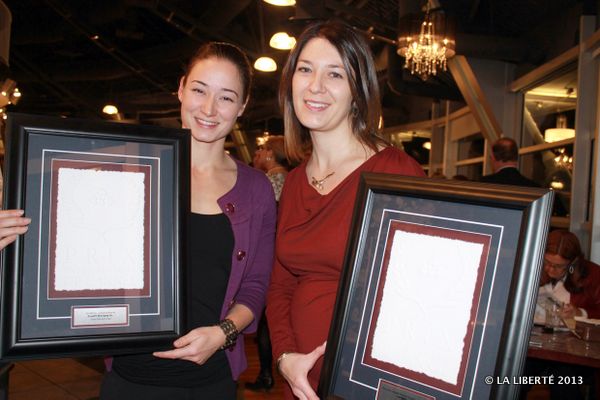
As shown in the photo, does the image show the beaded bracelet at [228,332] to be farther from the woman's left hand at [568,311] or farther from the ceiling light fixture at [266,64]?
the ceiling light fixture at [266,64]

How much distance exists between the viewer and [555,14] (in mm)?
5984

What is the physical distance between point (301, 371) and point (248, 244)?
17.2 inches

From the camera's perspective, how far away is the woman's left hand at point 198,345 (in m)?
1.29

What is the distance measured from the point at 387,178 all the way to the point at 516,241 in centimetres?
29

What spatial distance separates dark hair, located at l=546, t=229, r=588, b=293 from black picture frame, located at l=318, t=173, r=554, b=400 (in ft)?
8.59

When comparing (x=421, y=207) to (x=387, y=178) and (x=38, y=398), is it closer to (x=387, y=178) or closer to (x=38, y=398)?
(x=387, y=178)

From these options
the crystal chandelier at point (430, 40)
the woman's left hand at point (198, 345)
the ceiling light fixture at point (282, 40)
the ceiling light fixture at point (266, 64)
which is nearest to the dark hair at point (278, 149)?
the crystal chandelier at point (430, 40)

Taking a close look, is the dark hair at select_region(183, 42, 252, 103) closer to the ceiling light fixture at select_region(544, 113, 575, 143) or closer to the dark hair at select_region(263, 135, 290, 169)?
the dark hair at select_region(263, 135, 290, 169)

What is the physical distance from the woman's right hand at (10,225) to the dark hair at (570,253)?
307 centimetres

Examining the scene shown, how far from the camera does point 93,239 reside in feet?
4.09

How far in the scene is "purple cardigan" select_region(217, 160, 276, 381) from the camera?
5.12ft

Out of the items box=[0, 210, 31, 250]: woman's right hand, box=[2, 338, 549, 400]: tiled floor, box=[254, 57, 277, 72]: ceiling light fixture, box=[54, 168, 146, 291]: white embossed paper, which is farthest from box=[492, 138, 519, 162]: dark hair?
box=[254, 57, 277, 72]: ceiling light fixture

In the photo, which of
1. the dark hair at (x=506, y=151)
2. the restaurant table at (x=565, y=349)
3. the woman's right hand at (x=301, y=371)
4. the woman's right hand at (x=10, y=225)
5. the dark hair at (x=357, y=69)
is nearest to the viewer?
the woman's right hand at (x=10, y=225)

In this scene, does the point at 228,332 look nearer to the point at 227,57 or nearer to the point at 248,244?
the point at 248,244
